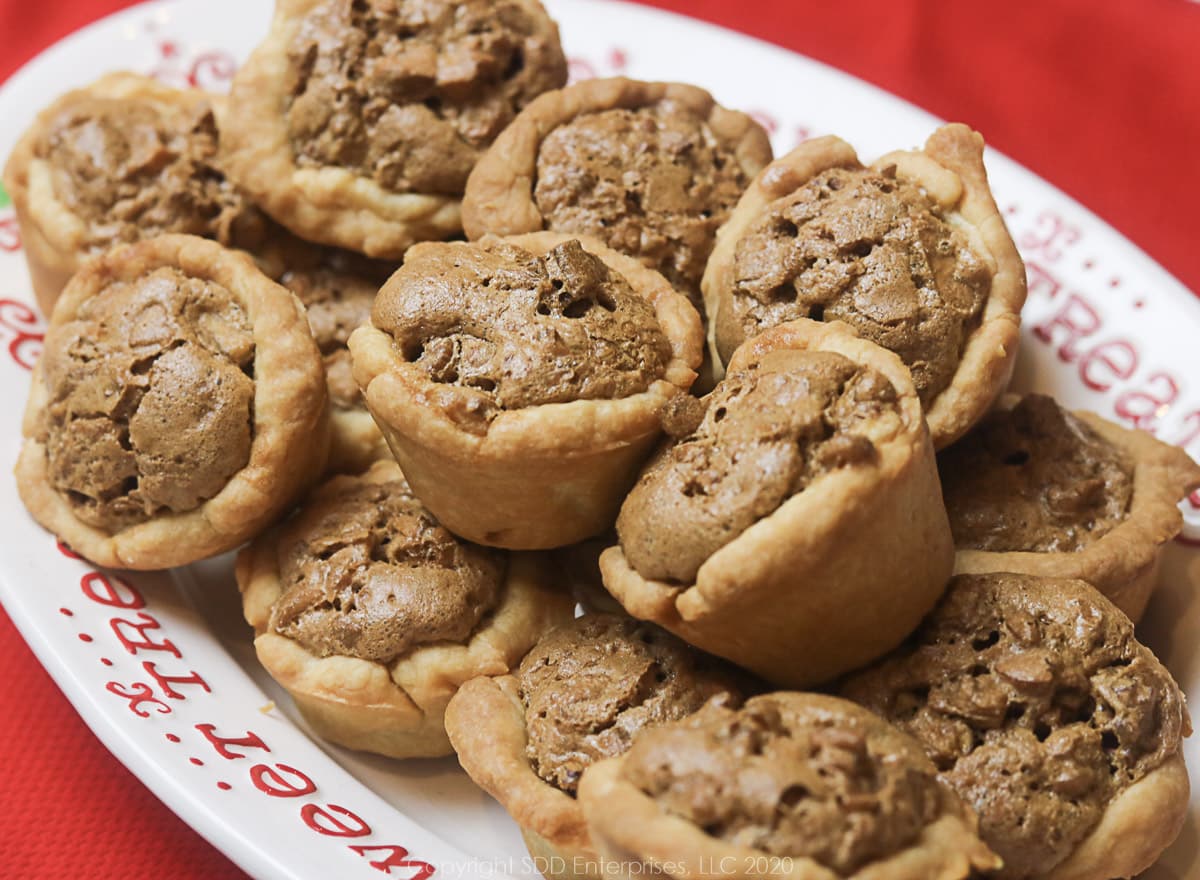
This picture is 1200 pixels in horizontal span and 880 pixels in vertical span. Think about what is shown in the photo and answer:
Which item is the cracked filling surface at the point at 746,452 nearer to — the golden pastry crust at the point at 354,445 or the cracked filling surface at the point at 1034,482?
the cracked filling surface at the point at 1034,482

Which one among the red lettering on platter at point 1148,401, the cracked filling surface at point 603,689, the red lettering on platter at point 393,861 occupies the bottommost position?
the red lettering on platter at point 393,861

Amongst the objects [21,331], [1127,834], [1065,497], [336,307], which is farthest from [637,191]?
[21,331]

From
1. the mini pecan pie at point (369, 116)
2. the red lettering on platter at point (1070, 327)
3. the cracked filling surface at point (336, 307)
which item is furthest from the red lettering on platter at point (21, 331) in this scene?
the red lettering on platter at point (1070, 327)

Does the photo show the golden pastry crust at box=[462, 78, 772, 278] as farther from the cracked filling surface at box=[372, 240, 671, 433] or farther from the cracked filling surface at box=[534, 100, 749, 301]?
the cracked filling surface at box=[372, 240, 671, 433]

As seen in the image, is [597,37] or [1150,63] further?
[1150,63]

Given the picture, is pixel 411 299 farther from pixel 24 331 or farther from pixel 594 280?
pixel 24 331

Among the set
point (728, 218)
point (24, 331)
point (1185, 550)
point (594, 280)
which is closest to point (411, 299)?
point (594, 280)

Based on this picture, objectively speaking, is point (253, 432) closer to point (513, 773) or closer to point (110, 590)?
point (110, 590)
